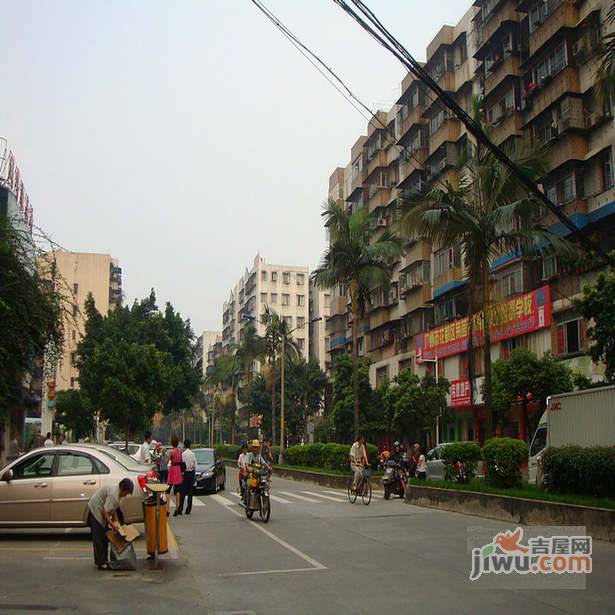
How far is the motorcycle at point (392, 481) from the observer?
24.1 meters

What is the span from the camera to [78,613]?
7.95 metres

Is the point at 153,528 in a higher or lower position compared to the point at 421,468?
higher

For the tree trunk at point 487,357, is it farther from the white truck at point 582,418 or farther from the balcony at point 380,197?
the balcony at point 380,197

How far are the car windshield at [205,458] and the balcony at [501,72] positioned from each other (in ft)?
81.5

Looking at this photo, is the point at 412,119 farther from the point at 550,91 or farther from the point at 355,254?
the point at 355,254

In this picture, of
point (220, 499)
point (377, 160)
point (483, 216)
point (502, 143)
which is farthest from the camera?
point (377, 160)

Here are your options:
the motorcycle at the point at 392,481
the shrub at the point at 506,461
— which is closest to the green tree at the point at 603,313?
the shrub at the point at 506,461

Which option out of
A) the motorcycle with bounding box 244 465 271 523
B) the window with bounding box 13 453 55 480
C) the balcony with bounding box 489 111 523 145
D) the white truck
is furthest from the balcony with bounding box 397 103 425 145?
the window with bounding box 13 453 55 480

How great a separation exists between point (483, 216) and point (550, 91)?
1817 centimetres

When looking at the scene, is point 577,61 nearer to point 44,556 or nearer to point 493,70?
point 493,70

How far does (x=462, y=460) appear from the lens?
21.2 meters

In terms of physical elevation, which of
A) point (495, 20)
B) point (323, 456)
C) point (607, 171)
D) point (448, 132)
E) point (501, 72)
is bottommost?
point (323, 456)

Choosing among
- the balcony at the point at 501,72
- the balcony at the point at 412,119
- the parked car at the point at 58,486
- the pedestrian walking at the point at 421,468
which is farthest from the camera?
the balcony at the point at 412,119

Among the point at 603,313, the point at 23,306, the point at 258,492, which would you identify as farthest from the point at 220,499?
the point at 603,313
